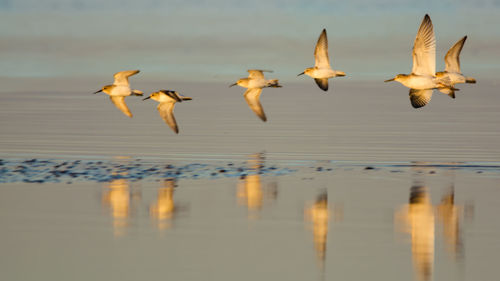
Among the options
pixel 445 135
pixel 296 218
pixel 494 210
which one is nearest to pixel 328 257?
pixel 296 218

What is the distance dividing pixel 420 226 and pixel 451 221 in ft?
3.14

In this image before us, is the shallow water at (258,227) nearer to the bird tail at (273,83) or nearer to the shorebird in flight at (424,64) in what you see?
the shorebird in flight at (424,64)

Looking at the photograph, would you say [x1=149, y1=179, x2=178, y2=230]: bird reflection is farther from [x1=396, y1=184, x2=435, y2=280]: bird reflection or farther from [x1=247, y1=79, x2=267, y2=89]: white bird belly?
[x1=247, y1=79, x2=267, y2=89]: white bird belly

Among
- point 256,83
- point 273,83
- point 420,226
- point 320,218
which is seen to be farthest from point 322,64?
point 420,226

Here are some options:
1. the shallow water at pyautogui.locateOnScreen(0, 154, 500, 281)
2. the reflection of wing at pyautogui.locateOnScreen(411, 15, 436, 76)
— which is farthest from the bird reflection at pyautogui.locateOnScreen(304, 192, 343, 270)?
the reflection of wing at pyautogui.locateOnScreen(411, 15, 436, 76)

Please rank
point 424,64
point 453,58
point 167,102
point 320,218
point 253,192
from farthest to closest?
point 167,102
point 453,58
point 424,64
point 253,192
point 320,218

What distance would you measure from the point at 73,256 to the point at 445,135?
27.9 metres

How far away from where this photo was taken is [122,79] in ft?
115

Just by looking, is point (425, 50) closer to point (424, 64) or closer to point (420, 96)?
point (424, 64)

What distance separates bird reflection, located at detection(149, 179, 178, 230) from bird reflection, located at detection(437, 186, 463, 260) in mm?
5647

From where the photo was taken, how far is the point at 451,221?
2177 cm

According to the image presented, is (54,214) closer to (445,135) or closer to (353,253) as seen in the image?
(353,253)

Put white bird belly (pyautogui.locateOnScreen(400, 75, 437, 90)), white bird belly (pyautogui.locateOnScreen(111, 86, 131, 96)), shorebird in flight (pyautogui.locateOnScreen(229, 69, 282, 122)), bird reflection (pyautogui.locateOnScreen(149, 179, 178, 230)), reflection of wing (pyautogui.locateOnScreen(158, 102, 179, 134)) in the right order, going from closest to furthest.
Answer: bird reflection (pyautogui.locateOnScreen(149, 179, 178, 230)) → white bird belly (pyautogui.locateOnScreen(400, 75, 437, 90)) → white bird belly (pyautogui.locateOnScreen(111, 86, 131, 96)) → reflection of wing (pyautogui.locateOnScreen(158, 102, 179, 134)) → shorebird in flight (pyautogui.locateOnScreen(229, 69, 282, 122))

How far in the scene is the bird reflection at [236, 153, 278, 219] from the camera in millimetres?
23719
